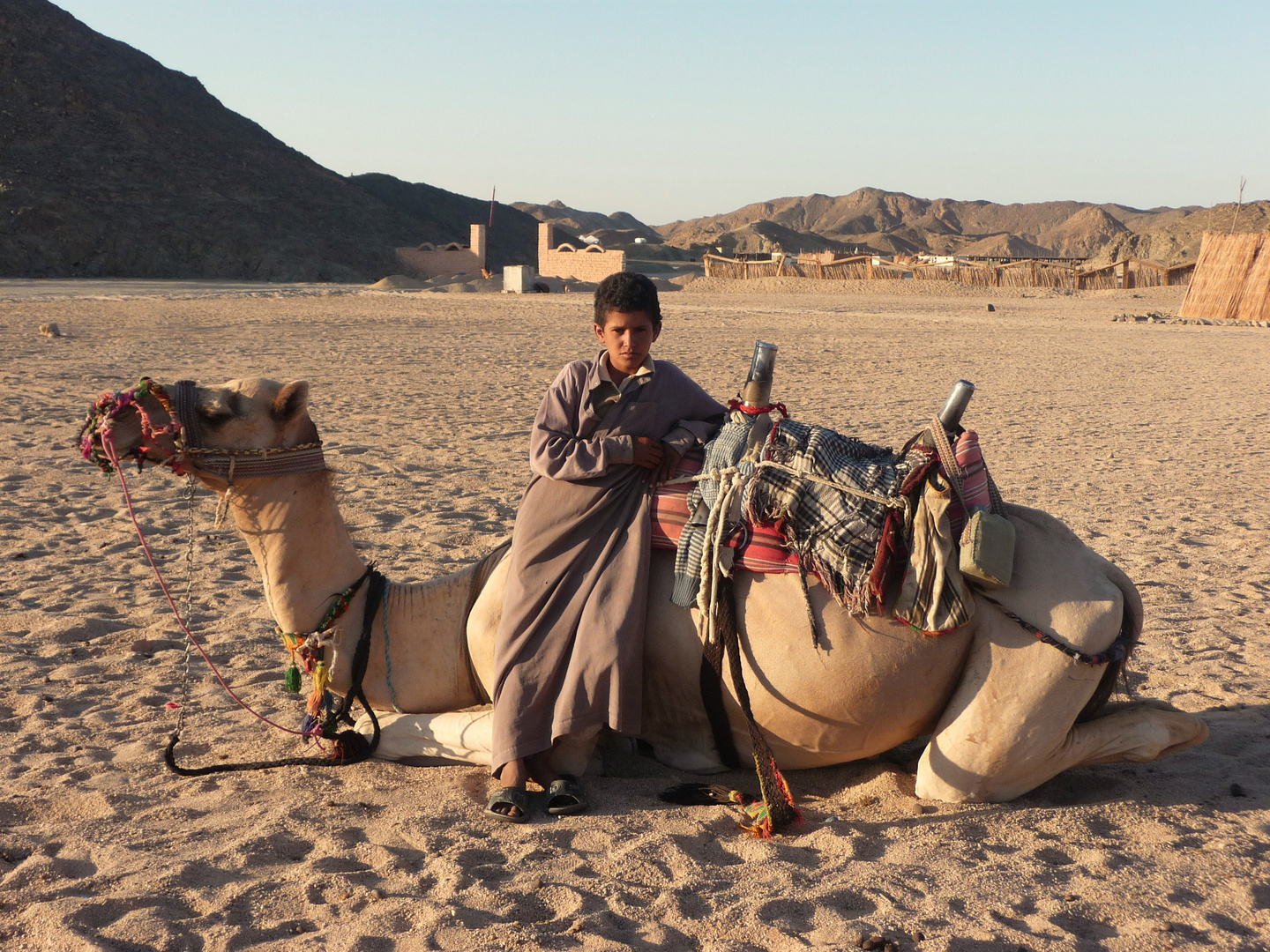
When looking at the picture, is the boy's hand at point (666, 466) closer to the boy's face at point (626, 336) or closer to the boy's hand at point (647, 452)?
the boy's hand at point (647, 452)

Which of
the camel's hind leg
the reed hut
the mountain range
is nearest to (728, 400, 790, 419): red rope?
the camel's hind leg

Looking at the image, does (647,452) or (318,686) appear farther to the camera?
(318,686)

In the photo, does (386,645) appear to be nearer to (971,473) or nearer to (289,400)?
(289,400)

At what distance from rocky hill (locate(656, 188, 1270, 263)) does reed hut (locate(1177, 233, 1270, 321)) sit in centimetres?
3154

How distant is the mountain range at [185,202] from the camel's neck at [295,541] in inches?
2112

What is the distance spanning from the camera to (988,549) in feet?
10.2

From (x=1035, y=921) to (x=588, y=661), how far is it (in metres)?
1.43

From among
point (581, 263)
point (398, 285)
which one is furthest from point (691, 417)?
point (581, 263)

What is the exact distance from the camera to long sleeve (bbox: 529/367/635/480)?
10.8ft

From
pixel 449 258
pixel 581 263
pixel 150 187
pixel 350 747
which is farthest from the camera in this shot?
pixel 150 187

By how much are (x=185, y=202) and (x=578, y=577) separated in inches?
2711

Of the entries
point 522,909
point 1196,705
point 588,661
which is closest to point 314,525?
point 588,661

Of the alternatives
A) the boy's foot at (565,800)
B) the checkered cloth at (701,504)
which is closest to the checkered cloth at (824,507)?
the checkered cloth at (701,504)

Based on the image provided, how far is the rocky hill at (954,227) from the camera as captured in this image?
6681 centimetres
